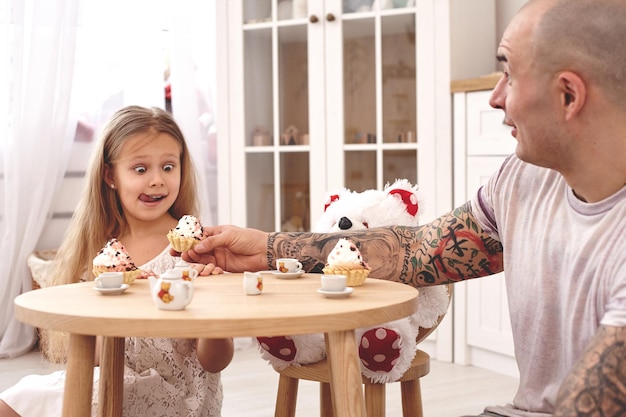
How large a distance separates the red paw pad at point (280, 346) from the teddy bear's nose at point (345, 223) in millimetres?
333

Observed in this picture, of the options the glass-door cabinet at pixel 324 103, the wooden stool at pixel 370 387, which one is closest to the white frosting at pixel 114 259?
the wooden stool at pixel 370 387

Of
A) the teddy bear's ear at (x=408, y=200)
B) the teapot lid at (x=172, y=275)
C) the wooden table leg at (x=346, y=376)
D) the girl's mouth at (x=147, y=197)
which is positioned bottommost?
the wooden table leg at (x=346, y=376)

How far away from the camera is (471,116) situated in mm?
3062

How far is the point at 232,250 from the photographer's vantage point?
173 centimetres

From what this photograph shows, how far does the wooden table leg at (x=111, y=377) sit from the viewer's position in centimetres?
167

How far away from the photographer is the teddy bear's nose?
6.74 feet

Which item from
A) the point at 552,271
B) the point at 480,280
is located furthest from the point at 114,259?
the point at 480,280

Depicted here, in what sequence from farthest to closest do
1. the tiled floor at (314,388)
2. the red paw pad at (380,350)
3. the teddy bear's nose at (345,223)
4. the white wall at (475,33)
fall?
the white wall at (475,33) → the tiled floor at (314,388) → the teddy bear's nose at (345,223) → the red paw pad at (380,350)

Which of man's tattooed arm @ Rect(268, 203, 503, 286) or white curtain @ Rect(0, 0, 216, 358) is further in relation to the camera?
white curtain @ Rect(0, 0, 216, 358)

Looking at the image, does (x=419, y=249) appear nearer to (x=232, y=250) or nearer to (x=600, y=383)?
(x=232, y=250)

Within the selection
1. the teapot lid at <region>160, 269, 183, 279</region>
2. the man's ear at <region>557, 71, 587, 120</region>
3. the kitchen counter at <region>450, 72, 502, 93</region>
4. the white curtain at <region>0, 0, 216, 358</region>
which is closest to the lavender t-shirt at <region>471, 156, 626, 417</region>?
the man's ear at <region>557, 71, 587, 120</region>

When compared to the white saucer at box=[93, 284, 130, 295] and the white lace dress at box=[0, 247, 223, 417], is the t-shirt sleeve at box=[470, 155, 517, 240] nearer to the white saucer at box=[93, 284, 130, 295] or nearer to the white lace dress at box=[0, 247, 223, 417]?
the white saucer at box=[93, 284, 130, 295]

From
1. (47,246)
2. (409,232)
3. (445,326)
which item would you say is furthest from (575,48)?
(47,246)

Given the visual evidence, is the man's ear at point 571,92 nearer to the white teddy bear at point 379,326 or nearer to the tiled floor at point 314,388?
the white teddy bear at point 379,326
